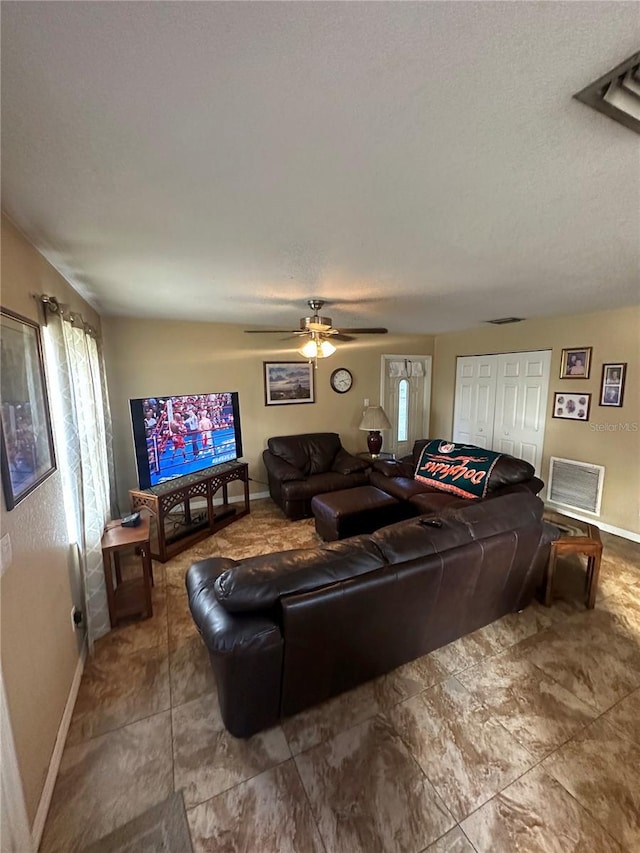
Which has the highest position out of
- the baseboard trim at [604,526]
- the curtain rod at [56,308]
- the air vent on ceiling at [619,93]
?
the air vent on ceiling at [619,93]

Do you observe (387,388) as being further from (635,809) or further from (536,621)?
(635,809)

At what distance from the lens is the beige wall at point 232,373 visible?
3.88 meters

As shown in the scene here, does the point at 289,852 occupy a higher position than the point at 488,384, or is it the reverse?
the point at 488,384

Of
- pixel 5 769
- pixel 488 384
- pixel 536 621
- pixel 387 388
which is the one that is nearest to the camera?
pixel 5 769

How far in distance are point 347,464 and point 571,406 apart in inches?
109

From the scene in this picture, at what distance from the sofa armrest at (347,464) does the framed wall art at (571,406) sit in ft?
7.90

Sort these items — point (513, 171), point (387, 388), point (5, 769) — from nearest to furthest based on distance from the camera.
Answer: point (5, 769) < point (513, 171) < point (387, 388)

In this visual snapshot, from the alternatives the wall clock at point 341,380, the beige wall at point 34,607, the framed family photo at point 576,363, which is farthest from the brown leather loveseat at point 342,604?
the wall clock at point 341,380

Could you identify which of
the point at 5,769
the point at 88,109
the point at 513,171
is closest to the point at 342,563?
the point at 5,769

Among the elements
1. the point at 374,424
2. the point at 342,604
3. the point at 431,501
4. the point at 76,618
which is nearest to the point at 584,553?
the point at 431,501

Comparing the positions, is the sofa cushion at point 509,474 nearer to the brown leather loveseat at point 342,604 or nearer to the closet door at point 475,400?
the brown leather loveseat at point 342,604

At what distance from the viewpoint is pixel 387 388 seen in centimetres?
565

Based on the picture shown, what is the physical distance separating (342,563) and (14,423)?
1.50m

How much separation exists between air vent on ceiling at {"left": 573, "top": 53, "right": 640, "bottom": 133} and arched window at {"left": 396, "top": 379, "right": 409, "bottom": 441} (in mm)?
4901
